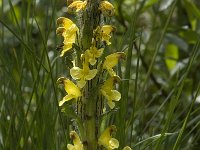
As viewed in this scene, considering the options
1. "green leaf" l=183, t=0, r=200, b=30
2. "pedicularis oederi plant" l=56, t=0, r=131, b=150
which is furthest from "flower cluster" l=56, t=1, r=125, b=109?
"green leaf" l=183, t=0, r=200, b=30

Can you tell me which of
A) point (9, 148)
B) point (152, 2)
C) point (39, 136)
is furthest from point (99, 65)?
point (152, 2)

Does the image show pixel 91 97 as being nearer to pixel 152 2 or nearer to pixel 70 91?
pixel 70 91

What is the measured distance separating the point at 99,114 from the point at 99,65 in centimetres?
7

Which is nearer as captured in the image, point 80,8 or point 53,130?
point 80,8

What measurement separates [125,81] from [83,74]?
22 cm

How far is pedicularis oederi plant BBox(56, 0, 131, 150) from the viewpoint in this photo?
2.58 ft

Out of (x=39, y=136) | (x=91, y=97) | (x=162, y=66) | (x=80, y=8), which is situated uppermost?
(x=80, y=8)

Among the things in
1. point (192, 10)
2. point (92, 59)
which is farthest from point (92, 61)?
point (192, 10)

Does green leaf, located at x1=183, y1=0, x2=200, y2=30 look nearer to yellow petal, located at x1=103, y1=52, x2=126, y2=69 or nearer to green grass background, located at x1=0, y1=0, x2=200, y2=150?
green grass background, located at x1=0, y1=0, x2=200, y2=150

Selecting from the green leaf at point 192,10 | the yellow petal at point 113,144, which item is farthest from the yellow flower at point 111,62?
the green leaf at point 192,10

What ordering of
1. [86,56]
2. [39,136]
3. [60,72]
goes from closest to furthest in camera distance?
1. [86,56]
2. [39,136]
3. [60,72]

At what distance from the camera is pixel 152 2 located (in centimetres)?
172

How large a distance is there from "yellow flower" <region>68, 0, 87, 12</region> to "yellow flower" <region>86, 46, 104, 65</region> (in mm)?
61

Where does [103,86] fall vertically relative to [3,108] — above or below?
above
